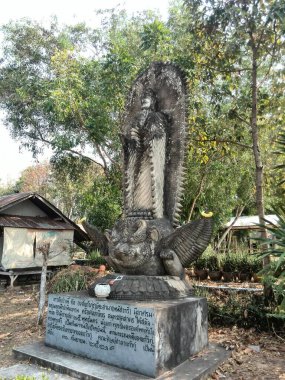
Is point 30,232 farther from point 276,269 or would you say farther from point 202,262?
point 276,269

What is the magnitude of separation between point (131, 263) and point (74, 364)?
4.74 feet

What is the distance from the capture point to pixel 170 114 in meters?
5.99

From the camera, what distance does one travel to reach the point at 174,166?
5.81 meters

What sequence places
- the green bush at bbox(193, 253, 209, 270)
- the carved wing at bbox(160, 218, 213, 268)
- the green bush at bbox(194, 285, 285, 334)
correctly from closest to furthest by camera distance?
the carved wing at bbox(160, 218, 213, 268) → the green bush at bbox(194, 285, 285, 334) → the green bush at bbox(193, 253, 209, 270)

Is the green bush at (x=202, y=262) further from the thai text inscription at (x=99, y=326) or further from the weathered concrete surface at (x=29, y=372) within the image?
the weathered concrete surface at (x=29, y=372)

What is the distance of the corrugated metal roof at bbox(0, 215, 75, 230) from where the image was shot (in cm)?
1294

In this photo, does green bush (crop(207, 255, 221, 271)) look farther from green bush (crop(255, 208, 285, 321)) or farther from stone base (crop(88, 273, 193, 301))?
stone base (crop(88, 273, 193, 301))

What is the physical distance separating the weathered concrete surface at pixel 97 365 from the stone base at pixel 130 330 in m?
0.09

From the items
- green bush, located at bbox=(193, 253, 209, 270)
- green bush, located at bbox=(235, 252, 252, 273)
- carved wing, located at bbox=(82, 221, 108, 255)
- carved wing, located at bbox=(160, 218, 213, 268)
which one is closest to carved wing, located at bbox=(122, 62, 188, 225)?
carved wing, located at bbox=(160, 218, 213, 268)

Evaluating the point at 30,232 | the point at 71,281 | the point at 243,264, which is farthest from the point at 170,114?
the point at 30,232

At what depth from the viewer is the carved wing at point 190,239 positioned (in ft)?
16.5

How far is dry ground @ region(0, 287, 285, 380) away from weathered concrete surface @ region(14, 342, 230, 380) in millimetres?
139

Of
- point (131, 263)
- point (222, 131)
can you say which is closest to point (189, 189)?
point (222, 131)

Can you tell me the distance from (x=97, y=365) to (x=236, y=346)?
2187 millimetres
